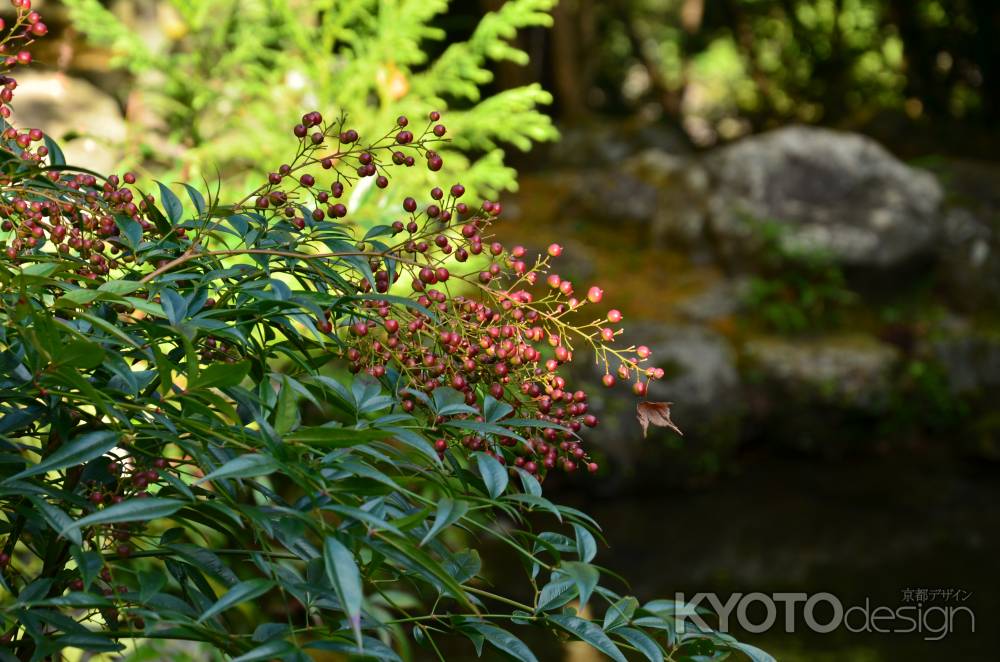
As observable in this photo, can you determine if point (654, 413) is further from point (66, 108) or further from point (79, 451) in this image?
point (66, 108)

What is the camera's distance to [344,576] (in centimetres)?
71

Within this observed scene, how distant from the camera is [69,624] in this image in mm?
879

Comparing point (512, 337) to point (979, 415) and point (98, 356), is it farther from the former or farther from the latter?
point (979, 415)

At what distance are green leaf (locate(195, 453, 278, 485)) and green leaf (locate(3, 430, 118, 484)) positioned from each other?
11cm


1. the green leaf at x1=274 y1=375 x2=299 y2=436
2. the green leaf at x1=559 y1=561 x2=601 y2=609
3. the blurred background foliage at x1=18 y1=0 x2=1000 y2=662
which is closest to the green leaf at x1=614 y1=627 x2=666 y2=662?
the green leaf at x1=559 y1=561 x2=601 y2=609

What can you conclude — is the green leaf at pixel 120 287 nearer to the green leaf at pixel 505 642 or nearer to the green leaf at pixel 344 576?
the green leaf at pixel 344 576

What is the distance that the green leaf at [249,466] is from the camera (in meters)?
0.74

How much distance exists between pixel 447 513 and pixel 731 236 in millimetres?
6055

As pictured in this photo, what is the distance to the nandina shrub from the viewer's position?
809 millimetres

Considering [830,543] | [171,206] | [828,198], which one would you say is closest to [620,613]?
[171,206]

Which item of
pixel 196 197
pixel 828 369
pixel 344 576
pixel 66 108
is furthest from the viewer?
pixel 828 369

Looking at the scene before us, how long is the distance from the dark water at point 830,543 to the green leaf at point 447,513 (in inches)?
122

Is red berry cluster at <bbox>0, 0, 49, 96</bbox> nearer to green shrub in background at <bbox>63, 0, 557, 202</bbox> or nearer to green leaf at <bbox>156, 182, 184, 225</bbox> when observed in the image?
green leaf at <bbox>156, 182, 184, 225</bbox>

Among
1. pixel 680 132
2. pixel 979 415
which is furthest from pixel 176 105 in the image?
pixel 680 132
